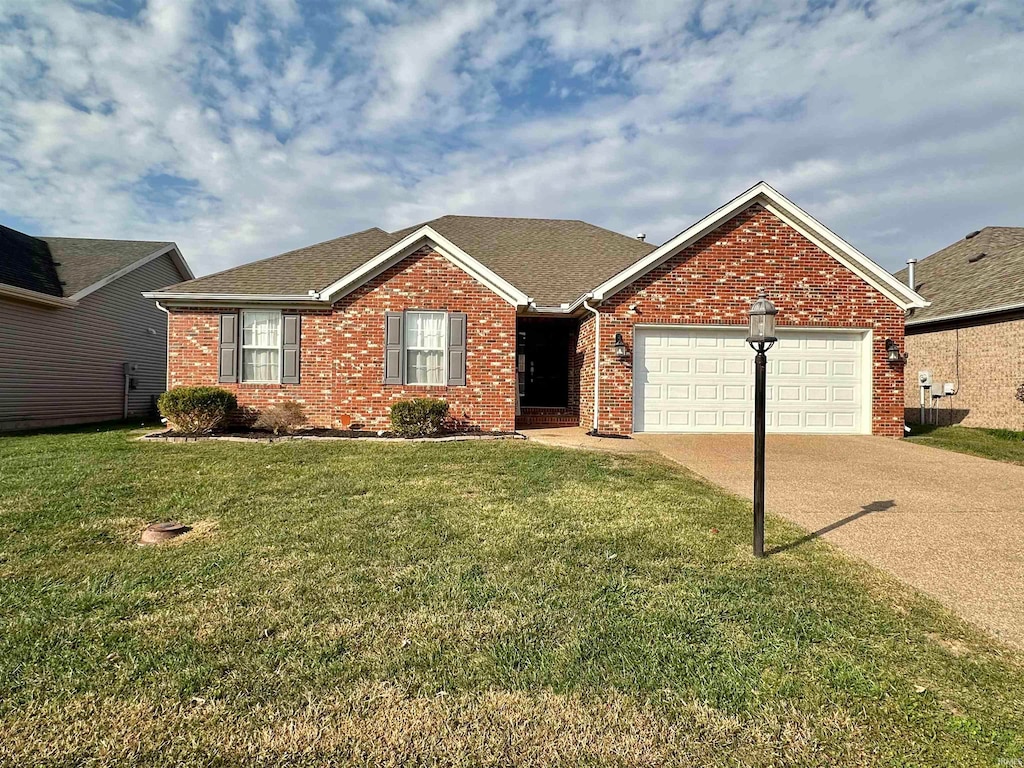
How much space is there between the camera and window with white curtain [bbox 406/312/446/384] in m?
11.0

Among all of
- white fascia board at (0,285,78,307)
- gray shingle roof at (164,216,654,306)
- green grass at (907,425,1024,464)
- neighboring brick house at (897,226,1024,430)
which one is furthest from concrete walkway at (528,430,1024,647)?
white fascia board at (0,285,78,307)

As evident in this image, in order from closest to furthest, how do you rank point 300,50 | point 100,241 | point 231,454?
point 231,454 → point 300,50 → point 100,241

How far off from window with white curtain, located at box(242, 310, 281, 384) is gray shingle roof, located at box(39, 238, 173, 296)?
6101 millimetres

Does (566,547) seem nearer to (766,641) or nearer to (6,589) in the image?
(766,641)

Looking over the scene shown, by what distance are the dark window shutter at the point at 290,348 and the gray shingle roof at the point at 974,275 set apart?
14921 mm

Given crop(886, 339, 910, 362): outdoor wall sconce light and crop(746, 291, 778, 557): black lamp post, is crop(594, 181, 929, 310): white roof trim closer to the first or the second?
crop(886, 339, 910, 362): outdoor wall sconce light

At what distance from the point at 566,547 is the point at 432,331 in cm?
754

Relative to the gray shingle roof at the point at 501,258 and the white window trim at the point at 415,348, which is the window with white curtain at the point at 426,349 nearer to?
the white window trim at the point at 415,348

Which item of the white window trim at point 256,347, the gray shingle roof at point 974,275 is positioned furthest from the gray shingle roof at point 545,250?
the gray shingle roof at point 974,275

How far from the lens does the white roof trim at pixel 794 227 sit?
10672mm

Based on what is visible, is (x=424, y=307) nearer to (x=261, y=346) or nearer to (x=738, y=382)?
(x=261, y=346)

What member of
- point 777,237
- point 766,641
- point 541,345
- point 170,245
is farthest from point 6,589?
point 170,245

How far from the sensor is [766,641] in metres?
2.79

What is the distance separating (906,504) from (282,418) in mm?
9903
